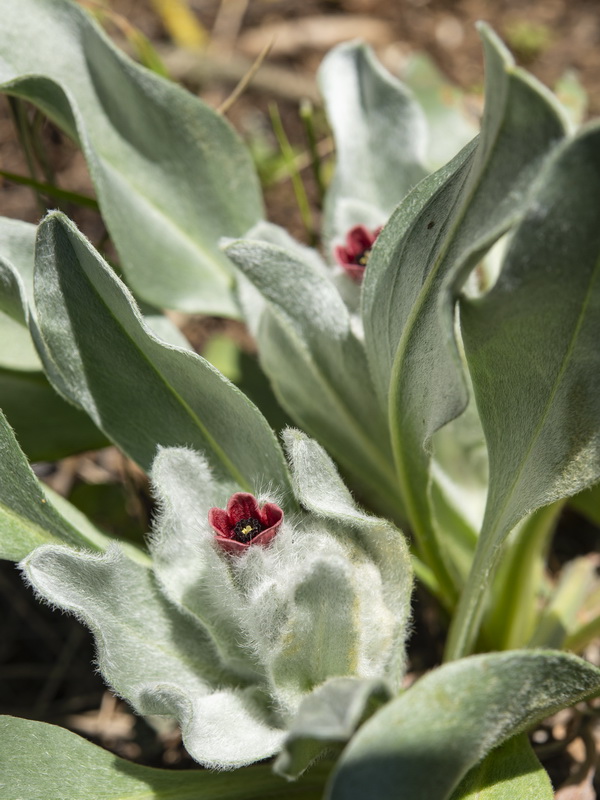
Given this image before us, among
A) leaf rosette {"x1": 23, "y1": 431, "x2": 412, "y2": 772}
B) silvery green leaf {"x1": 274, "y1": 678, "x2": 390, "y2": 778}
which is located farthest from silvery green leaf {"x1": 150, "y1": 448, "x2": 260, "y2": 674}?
silvery green leaf {"x1": 274, "y1": 678, "x2": 390, "y2": 778}

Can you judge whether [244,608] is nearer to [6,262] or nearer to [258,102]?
[6,262]

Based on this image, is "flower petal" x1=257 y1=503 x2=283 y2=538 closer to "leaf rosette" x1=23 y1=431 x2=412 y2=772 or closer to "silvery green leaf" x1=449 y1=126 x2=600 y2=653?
"leaf rosette" x1=23 y1=431 x2=412 y2=772

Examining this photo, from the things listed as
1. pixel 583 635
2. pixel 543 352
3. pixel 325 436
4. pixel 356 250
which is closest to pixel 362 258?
pixel 356 250

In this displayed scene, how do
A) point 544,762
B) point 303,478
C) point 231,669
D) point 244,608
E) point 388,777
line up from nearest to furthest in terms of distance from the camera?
point 388,777 < point 303,478 < point 244,608 < point 231,669 < point 544,762

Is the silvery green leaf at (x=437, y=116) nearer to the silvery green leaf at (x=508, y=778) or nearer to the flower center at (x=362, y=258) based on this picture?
the flower center at (x=362, y=258)

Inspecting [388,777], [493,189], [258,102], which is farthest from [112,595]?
[258,102]

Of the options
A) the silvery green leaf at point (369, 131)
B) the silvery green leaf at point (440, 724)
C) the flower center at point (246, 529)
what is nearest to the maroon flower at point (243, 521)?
the flower center at point (246, 529)
